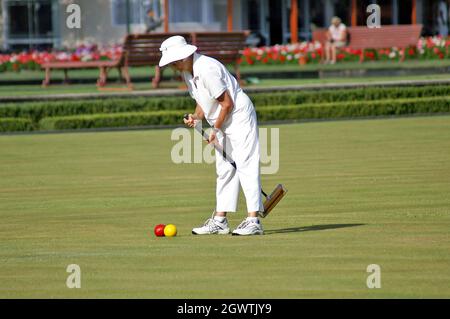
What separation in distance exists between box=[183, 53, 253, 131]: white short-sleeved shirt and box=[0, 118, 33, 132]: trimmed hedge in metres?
11.1

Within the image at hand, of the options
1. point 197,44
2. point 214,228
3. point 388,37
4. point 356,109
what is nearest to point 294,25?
point 388,37

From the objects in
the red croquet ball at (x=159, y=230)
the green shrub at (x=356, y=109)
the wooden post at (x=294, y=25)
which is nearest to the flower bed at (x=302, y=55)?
the wooden post at (x=294, y=25)

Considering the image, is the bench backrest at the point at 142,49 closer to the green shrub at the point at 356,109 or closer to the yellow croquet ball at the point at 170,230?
the green shrub at the point at 356,109

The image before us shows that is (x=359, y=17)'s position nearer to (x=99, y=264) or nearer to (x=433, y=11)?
(x=433, y=11)

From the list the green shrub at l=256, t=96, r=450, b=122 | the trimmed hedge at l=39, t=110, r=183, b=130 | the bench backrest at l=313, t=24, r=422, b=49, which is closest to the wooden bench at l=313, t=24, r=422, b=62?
the bench backrest at l=313, t=24, r=422, b=49

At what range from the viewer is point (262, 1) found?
138 feet

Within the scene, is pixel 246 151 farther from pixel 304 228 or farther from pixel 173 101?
pixel 173 101

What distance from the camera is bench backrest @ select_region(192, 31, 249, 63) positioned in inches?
950

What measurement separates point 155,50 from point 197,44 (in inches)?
39.8

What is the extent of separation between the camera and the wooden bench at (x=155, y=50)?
23.5m

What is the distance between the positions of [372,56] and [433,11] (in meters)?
12.2

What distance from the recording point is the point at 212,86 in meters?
8.45
